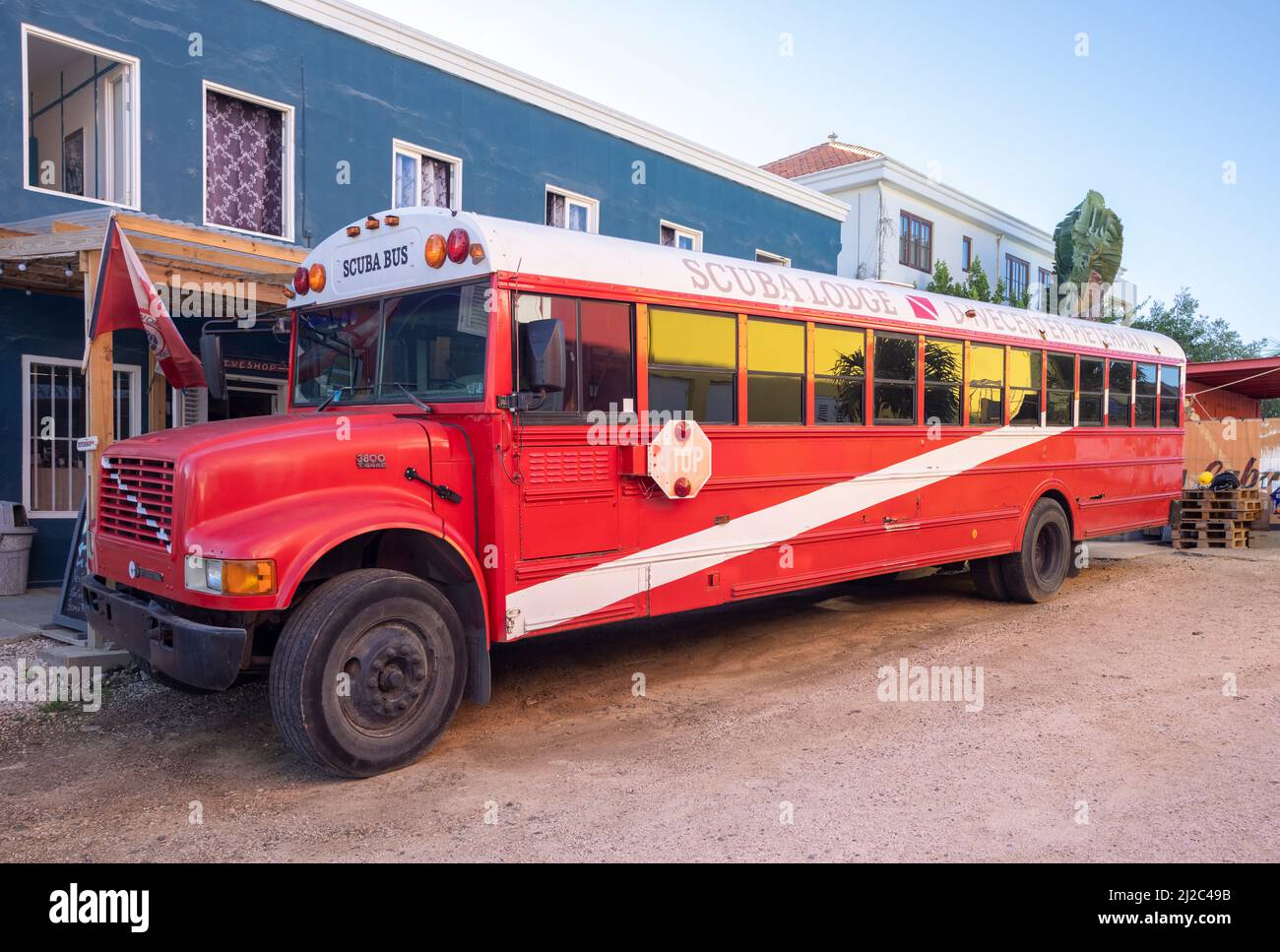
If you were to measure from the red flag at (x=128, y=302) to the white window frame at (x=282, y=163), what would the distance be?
11.1ft

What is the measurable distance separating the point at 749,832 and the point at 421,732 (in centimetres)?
173

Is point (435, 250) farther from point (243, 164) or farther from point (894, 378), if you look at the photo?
point (243, 164)

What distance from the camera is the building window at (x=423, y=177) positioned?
11.7 meters

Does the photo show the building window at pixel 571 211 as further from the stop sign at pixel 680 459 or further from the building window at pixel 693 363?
the stop sign at pixel 680 459

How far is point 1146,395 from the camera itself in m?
10.7

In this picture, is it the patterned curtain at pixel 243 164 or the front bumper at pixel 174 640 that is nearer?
the front bumper at pixel 174 640

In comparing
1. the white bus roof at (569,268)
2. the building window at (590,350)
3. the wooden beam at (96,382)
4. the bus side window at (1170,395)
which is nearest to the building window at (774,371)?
the white bus roof at (569,268)

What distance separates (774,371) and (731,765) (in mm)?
2787

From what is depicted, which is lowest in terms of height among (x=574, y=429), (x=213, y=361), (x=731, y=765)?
(x=731, y=765)

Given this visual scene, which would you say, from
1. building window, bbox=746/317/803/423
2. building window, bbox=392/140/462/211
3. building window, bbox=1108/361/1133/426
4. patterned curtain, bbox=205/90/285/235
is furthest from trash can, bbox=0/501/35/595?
building window, bbox=1108/361/1133/426

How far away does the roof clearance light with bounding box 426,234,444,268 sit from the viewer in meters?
5.11

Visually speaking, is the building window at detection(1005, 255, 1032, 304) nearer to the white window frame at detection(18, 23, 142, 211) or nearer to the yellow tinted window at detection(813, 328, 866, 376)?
the yellow tinted window at detection(813, 328, 866, 376)

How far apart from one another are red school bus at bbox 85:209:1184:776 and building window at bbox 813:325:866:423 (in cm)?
2

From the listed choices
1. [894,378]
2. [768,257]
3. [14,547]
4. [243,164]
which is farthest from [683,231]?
[14,547]
